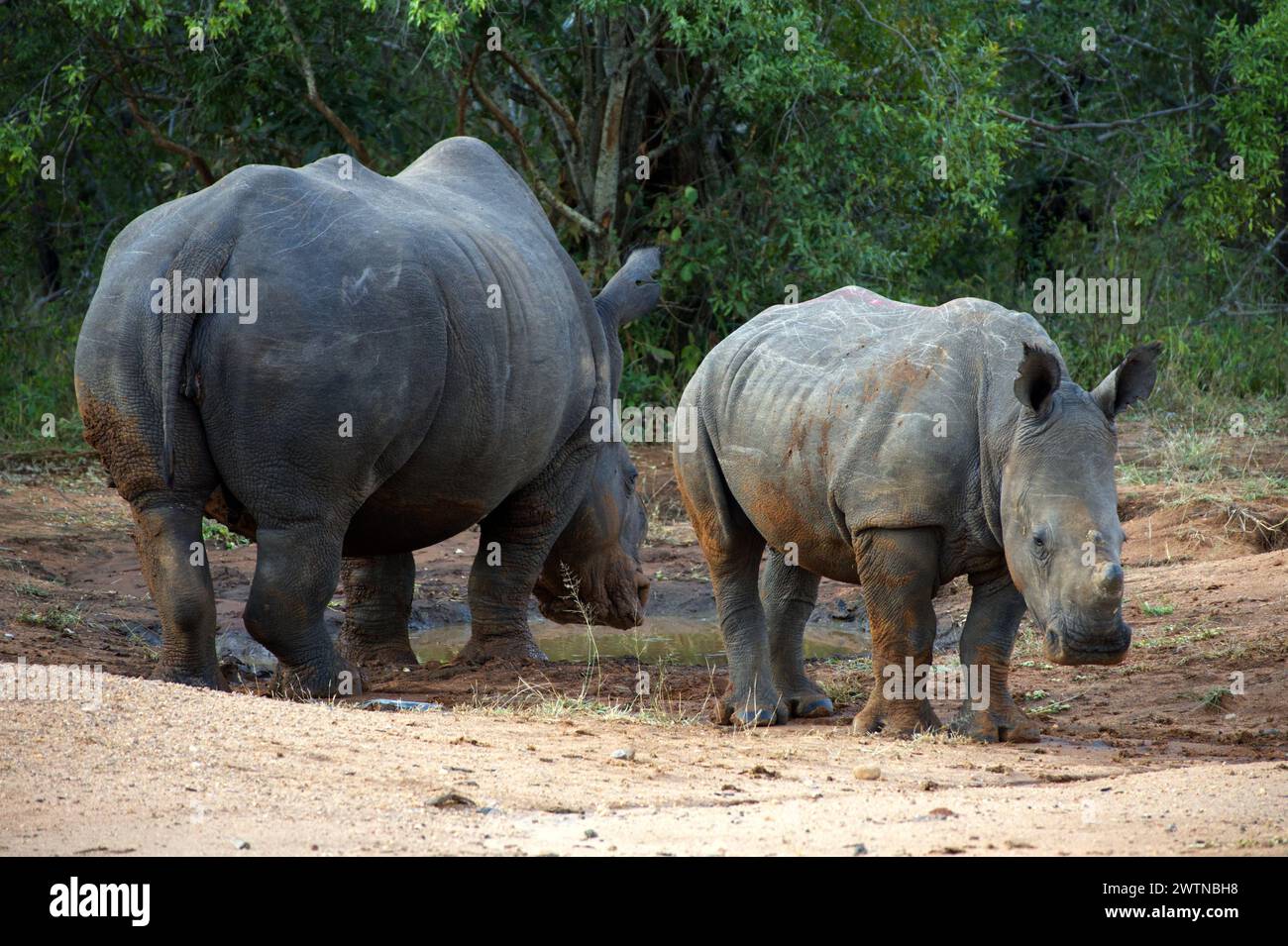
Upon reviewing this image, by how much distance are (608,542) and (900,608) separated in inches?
118

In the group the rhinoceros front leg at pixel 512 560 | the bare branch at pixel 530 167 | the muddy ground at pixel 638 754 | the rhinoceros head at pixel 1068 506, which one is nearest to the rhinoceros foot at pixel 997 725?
the muddy ground at pixel 638 754

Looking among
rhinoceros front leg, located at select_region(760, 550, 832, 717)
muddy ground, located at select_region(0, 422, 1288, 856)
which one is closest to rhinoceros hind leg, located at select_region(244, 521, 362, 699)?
muddy ground, located at select_region(0, 422, 1288, 856)

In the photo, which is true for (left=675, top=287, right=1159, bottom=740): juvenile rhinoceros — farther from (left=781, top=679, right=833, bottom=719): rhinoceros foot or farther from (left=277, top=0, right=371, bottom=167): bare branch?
(left=277, top=0, right=371, bottom=167): bare branch

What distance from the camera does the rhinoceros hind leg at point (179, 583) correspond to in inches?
278

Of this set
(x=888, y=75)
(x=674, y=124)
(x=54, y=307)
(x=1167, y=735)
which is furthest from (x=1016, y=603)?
(x=54, y=307)

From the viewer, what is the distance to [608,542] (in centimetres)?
945

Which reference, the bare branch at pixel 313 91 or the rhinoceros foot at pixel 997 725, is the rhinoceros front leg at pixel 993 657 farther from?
the bare branch at pixel 313 91

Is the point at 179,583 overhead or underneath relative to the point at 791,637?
overhead

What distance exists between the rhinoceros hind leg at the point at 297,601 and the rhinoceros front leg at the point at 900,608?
7.29 ft

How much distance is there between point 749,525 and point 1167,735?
6.42 feet

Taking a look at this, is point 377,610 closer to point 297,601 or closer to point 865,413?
point 297,601

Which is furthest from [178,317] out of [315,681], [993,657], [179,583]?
[993,657]

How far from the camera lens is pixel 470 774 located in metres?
5.46
